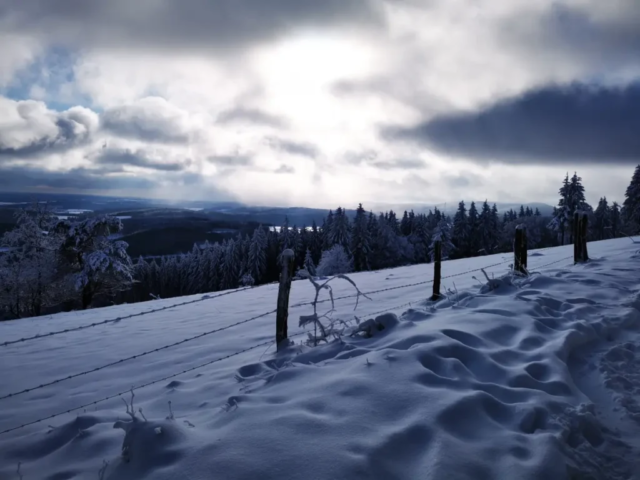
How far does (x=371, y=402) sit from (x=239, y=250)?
66.8m

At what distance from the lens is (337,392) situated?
3684 millimetres

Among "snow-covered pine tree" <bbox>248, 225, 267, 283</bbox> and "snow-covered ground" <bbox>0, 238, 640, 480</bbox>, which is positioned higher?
"snow-covered ground" <bbox>0, 238, 640, 480</bbox>

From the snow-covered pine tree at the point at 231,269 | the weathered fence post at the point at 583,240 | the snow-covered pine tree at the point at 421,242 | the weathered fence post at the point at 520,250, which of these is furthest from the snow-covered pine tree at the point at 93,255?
the snow-covered pine tree at the point at 421,242

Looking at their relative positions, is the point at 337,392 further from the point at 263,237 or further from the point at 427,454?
the point at 263,237

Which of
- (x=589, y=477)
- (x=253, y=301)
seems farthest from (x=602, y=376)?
(x=253, y=301)

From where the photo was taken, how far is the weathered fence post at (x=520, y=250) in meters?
9.21

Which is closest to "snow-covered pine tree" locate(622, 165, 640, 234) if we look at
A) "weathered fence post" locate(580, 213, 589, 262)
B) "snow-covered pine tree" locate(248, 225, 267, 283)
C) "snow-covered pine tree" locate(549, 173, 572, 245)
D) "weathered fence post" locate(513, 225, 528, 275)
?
"snow-covered pine tree" locate(549, 173, 572, 245)

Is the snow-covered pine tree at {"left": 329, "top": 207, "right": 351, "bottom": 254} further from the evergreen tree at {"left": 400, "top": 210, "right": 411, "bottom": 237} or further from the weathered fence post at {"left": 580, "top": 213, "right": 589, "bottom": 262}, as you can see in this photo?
the weathered fence post at {"left": 580, "top": 213, "right": 589, "bottom": 262}

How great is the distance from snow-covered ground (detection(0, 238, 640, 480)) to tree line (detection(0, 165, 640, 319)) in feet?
11.3

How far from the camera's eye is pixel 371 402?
11.5 feet

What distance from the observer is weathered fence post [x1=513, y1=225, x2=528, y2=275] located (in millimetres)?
9213

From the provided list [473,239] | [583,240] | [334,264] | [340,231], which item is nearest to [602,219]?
[473,239]

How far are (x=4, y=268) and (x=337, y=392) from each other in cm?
2755

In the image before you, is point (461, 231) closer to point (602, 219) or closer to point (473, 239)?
point (473, 239)
